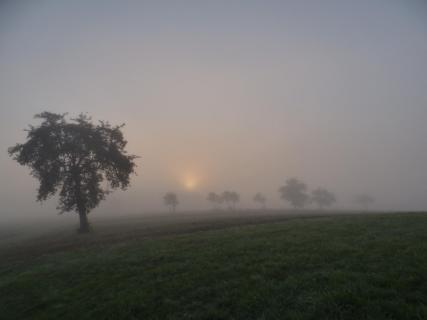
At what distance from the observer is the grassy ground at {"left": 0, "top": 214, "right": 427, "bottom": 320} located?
843 cm

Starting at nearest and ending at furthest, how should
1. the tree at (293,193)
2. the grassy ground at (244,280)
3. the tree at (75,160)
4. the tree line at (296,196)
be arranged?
the grassy ground at (244,280) < the tree at (75,160) < the tree at (293,193) < the tree line at (296,196)

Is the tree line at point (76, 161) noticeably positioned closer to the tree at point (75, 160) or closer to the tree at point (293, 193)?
the tree at point (75, 160)

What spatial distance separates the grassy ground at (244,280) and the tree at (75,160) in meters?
19.2

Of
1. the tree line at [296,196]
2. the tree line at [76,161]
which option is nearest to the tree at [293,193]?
the tree line at [296,196]

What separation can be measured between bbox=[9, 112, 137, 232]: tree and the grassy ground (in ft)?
63.0

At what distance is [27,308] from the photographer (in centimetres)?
1216

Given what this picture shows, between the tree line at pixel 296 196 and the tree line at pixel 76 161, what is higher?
the tree line at pixel 76 161

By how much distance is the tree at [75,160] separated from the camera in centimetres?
3659

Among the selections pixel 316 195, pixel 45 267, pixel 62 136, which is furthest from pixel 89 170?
pixel 316 195

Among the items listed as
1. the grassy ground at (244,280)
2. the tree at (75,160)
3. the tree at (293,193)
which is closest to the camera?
the grassy ground at (244,280)

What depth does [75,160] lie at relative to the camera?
3850 centimetres

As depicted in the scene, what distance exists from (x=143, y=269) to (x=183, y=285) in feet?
14.2

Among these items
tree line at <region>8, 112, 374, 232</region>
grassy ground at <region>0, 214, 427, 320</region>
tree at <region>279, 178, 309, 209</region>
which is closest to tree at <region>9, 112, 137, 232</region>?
tree line at <region>8, 112, 374, 232</region>

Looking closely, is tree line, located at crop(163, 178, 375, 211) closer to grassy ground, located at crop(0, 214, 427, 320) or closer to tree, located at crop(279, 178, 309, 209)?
tree, located at crop(279, 178, 309, 209)
